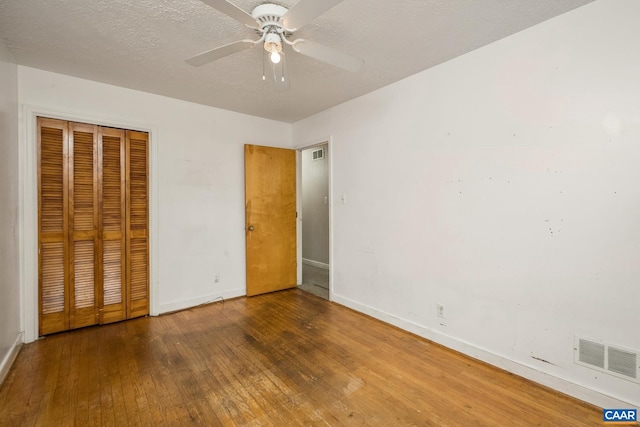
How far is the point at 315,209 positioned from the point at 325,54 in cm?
399

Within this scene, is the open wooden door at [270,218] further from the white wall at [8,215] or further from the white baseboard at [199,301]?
the white wall at [8,215]

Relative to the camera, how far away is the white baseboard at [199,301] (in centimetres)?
327

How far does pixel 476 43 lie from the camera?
218cm

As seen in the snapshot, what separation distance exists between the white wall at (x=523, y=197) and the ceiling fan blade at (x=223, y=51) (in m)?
1.70

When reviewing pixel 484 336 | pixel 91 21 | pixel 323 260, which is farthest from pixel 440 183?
pixel 323 260

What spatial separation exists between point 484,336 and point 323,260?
3448 mm

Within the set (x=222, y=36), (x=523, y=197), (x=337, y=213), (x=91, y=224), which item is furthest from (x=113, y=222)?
(x=523, y=197)

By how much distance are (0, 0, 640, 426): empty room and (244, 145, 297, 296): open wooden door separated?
8cm

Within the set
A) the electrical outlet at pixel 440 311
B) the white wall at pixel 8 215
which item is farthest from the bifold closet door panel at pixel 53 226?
the electrical outlet at pixel 440 311

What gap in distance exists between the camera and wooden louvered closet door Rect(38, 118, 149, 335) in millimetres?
2668

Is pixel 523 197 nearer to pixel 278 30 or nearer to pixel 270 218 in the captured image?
pixel 278 30

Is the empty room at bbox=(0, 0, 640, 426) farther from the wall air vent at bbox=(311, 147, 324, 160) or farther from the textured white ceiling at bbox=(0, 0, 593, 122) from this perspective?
the wall air vent at bbox=(311, 147, 324, 160)

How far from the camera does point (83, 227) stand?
2824 millimetres

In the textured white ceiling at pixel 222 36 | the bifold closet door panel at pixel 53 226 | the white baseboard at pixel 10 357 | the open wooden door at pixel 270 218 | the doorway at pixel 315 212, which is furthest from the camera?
the doorway at pixel 315 212
